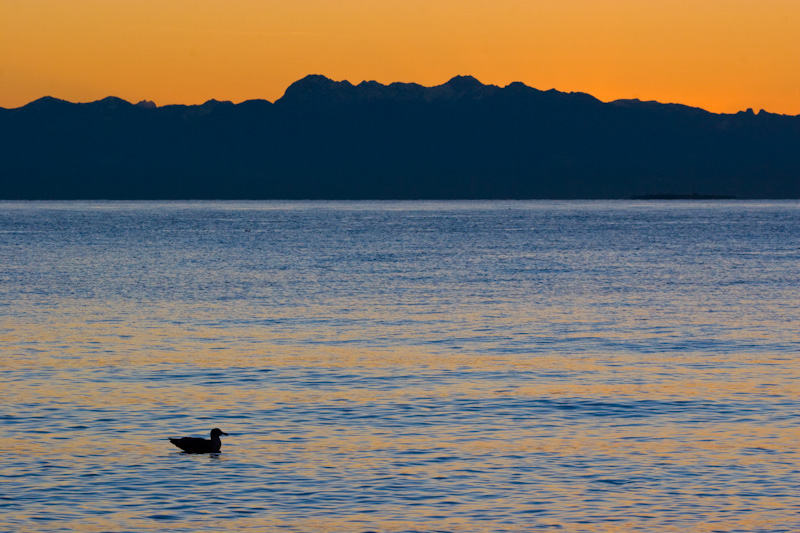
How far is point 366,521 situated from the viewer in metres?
17.3

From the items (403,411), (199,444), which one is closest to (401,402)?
(403,411)

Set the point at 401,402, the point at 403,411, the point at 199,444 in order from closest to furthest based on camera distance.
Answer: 1. the point at 199,444
2. the point at 403,411
3. the point at 401,402

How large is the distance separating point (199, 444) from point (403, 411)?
18.7ft

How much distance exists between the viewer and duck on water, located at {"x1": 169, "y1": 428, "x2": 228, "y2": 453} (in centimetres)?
2152

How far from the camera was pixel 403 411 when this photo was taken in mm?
25766

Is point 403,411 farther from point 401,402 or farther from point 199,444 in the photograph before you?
point 199,444

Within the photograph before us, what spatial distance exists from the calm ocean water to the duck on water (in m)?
0.18

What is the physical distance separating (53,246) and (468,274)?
2376 inches

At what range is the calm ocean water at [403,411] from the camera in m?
18.1

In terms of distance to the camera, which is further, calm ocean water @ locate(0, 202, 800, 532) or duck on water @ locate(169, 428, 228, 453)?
duck on water @ locate(169, 428, 228, 453)

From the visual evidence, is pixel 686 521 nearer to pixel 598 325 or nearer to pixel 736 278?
pixel 598 325

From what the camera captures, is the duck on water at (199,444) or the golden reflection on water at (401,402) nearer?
the golden reflection on water at (401,402)

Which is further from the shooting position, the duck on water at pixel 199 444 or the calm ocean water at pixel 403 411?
the duck on water at pixel 199 444

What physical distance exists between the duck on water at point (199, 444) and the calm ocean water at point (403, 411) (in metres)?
0.18
